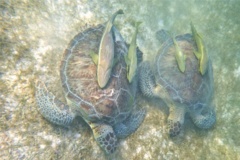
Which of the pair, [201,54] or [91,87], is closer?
[91,87]

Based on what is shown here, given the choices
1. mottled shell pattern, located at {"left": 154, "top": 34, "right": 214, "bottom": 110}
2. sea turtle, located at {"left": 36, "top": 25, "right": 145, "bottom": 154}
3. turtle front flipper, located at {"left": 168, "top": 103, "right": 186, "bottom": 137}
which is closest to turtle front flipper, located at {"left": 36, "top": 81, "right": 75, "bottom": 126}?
sea turtle, located at {"left": 36, "top": 25, "right": 145, "bottom": 154}

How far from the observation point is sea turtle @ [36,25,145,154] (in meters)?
3.59

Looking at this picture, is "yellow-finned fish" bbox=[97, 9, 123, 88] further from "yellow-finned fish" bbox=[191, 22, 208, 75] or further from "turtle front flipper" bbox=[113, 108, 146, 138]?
"yellow-finned fish" bbox=[191, 22, 208, 75]

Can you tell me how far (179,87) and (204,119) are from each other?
0.92m

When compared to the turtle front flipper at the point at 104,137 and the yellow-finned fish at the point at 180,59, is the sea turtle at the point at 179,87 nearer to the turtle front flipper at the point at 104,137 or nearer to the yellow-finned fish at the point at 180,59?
the yellow-finned fish at the point at 180,59

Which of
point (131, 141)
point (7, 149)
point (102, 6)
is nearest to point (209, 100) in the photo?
point (131, 141)

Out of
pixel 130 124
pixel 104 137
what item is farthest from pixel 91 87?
pixel 130 124

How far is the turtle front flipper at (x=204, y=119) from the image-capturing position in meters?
4.62

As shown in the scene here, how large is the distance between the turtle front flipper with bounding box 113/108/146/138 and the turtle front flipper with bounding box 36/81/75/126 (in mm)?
940

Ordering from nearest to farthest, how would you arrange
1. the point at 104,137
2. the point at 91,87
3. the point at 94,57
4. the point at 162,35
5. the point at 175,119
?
the point at 104,137, the point at 91,87, the point at 94,57, the point at 175,119, the point at 162,35

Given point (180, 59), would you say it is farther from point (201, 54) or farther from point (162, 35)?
point (162, 35)

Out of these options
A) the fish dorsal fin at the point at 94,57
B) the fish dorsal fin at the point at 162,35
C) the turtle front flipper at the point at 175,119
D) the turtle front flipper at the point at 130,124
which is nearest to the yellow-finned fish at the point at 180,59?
the turtle front flipper at the point at 175,119

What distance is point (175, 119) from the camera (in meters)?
4.41

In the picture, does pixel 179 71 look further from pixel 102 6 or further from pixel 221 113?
pixel 102 6
